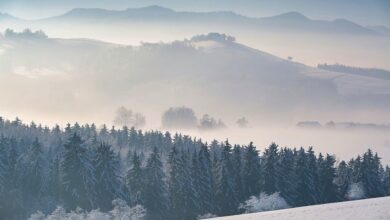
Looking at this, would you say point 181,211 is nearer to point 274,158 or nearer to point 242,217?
point 274,158

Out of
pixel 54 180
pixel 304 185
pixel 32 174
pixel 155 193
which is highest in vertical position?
pixel 32 174

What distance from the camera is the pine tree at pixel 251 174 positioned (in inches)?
4281

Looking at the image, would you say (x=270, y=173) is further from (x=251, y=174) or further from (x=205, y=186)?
(x=205, y=186)

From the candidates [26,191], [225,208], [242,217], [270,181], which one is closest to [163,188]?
[225,208]

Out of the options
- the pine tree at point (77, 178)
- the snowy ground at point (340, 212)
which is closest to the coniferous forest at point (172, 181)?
the pine tree at point (77, 178)

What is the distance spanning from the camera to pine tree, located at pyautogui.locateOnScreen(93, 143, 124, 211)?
3954 inches

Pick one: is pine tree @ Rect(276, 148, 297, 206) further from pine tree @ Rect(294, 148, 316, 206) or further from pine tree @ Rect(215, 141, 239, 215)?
pine tree @ Rect(215, 141, 239, 215)

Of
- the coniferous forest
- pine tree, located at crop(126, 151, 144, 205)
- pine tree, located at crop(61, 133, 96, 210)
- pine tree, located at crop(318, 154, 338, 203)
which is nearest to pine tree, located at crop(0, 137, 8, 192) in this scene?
the coniferous forest

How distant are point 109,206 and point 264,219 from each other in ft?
138

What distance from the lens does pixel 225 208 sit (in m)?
105

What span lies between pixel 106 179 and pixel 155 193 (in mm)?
8660

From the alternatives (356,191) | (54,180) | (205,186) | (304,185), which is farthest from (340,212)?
Result: (54,180)

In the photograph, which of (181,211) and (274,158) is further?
(274,158)

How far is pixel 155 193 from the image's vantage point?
336 ft
